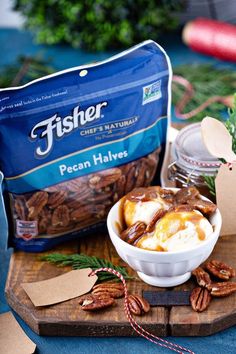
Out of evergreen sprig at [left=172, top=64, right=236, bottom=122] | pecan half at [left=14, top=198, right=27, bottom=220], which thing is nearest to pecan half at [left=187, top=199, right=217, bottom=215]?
pecan half at [left=14, top=198, right=27, bottom=220]

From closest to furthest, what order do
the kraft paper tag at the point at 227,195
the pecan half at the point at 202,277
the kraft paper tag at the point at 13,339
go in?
the kraft paper tag at the point at 13,339, the pecan half at the point at 202,277, the kraft paper tag at the point at 227,195

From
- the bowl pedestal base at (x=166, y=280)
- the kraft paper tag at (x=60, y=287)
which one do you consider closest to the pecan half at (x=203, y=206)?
the bowl pedestal base at (x=166, y=280)

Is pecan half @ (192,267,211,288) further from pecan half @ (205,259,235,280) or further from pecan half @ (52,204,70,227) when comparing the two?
pecan half @ (52,204,70,227)

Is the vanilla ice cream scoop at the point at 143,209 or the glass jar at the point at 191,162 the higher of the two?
the vanilla ice cream scoop at the point at 143,209

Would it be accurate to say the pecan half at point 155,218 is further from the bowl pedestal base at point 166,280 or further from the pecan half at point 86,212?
the pecan half at point 86,212

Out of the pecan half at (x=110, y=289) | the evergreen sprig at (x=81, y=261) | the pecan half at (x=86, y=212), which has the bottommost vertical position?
the evergreen sprig at (x=81, y=261)

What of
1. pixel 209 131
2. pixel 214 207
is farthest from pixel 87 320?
pixel 209 131
